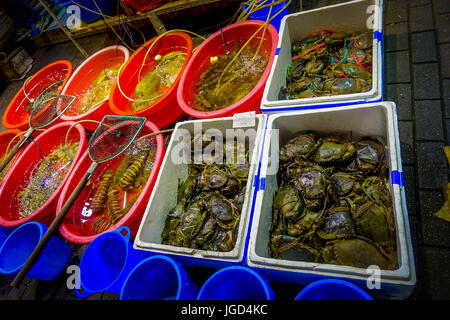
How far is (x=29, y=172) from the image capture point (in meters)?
3.27

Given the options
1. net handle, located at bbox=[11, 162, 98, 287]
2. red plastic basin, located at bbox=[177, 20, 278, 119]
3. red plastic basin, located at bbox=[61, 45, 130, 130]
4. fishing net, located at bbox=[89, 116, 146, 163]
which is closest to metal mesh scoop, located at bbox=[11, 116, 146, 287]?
fishing net, located at bbox=[89, 116, 146, 163]

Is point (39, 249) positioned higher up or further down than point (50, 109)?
further down

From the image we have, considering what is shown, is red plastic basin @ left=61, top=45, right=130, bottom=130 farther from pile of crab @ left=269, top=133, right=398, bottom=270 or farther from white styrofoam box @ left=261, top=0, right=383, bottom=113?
pile of crab @ left=269, top=133, right=398, bottom=270

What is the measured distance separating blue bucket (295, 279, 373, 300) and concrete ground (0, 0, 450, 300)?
59 centimetres

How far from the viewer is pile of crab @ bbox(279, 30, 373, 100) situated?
2.25 m

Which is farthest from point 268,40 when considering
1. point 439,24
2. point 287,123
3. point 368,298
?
point 368,298

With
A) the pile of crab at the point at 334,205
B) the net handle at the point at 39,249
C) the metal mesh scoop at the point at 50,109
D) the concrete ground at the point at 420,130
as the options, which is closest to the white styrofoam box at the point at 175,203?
the pile of crab at the point at 334,205

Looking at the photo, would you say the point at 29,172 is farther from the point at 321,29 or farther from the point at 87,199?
the point at 321,29

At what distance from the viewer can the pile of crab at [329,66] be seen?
225 centimetres

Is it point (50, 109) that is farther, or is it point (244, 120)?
point (50, 109)

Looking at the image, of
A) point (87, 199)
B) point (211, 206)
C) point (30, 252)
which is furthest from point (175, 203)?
point (30, 252)

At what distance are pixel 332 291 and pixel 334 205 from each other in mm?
605
